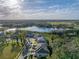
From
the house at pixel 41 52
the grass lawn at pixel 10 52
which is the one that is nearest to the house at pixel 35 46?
the house at pixel 41 52

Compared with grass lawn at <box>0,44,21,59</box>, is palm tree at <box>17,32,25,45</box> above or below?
above

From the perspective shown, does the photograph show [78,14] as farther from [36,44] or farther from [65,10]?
[36,44]

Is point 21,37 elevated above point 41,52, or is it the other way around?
point 21,37

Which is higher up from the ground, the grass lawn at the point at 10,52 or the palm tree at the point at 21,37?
the palm tree at the point at 21,37

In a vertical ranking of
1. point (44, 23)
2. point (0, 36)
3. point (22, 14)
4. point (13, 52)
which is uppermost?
point (22, 14)

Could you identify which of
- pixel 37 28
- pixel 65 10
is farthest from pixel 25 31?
pixel 65 10

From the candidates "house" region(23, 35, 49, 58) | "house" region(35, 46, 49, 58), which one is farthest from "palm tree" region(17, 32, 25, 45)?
"house" region(35, 46, 49, 58)

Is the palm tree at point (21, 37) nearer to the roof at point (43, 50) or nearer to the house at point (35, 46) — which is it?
the house at point (35, 46)

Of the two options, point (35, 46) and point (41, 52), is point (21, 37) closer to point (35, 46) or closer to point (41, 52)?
point (35, 46)

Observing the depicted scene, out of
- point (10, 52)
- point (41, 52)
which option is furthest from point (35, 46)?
point (10, 52)

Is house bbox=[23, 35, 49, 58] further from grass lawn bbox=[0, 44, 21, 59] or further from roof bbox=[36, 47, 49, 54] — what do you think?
grass lawn bbox=[0, 44, 21, 59]

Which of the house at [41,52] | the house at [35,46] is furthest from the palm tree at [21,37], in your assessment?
the house at [41,52]
